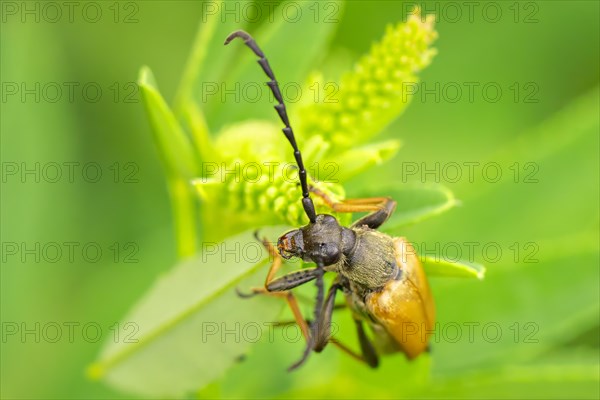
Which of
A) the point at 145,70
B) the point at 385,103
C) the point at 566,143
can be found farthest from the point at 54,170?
the point at 566,143

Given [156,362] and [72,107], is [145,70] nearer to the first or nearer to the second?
[156,362]

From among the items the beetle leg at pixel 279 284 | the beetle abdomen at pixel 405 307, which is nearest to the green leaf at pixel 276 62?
the beetle leg at pixel 279 284

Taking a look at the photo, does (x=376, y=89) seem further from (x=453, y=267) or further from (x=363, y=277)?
(x=363, y=277)

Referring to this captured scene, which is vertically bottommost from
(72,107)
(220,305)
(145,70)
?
(220,305)

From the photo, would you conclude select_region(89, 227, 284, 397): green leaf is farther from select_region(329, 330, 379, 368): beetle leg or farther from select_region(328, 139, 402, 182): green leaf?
select_region(329, 330, 379, 368): beetle leg

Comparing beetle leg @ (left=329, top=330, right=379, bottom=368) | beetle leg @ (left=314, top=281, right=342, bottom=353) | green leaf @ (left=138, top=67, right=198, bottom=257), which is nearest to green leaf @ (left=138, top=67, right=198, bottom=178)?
green leaf @ (left=138, top=67, right=198, bottom=257)

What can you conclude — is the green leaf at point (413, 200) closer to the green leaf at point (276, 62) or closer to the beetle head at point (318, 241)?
the beetle head at point (318, 241)
